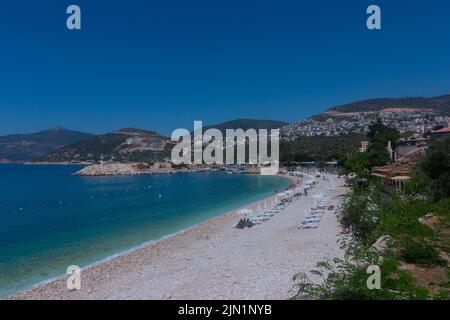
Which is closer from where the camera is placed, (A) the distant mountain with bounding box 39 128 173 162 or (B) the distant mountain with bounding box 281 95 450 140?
(B) the distant mountain with bounding box 281 95 450 140

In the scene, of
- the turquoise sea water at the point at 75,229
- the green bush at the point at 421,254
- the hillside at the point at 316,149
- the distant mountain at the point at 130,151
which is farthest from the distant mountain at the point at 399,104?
the green bush at the point at 421,254

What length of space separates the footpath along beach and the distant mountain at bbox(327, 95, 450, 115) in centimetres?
15032

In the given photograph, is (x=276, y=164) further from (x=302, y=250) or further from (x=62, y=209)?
(x=302, y=250)

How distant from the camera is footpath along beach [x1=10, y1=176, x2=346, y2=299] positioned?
12094mm

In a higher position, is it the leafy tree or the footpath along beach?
the leafy tree

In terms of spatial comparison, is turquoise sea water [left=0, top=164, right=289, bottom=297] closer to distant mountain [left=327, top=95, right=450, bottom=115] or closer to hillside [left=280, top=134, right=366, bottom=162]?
hillside [left=280, top=134, right=366, bottom=162]

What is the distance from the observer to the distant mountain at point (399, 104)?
157 meters

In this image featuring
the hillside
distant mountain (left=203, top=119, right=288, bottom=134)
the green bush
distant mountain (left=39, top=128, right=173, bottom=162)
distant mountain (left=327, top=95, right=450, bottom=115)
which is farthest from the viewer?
distant mountain (left=203, top=119, right=288, bottom=134)

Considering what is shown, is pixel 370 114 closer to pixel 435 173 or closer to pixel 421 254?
pixel 435 173

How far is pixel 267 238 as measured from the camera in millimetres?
19812

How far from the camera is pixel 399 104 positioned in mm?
172500

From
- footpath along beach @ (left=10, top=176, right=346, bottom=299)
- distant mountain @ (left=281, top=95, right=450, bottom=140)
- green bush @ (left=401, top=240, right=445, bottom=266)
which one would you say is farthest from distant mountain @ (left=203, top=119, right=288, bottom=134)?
green bush @ (left=401, top=240, right=445, bottom=266)

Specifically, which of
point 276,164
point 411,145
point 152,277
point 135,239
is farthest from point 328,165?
point 152,277

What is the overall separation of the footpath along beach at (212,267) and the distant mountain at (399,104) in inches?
5918
